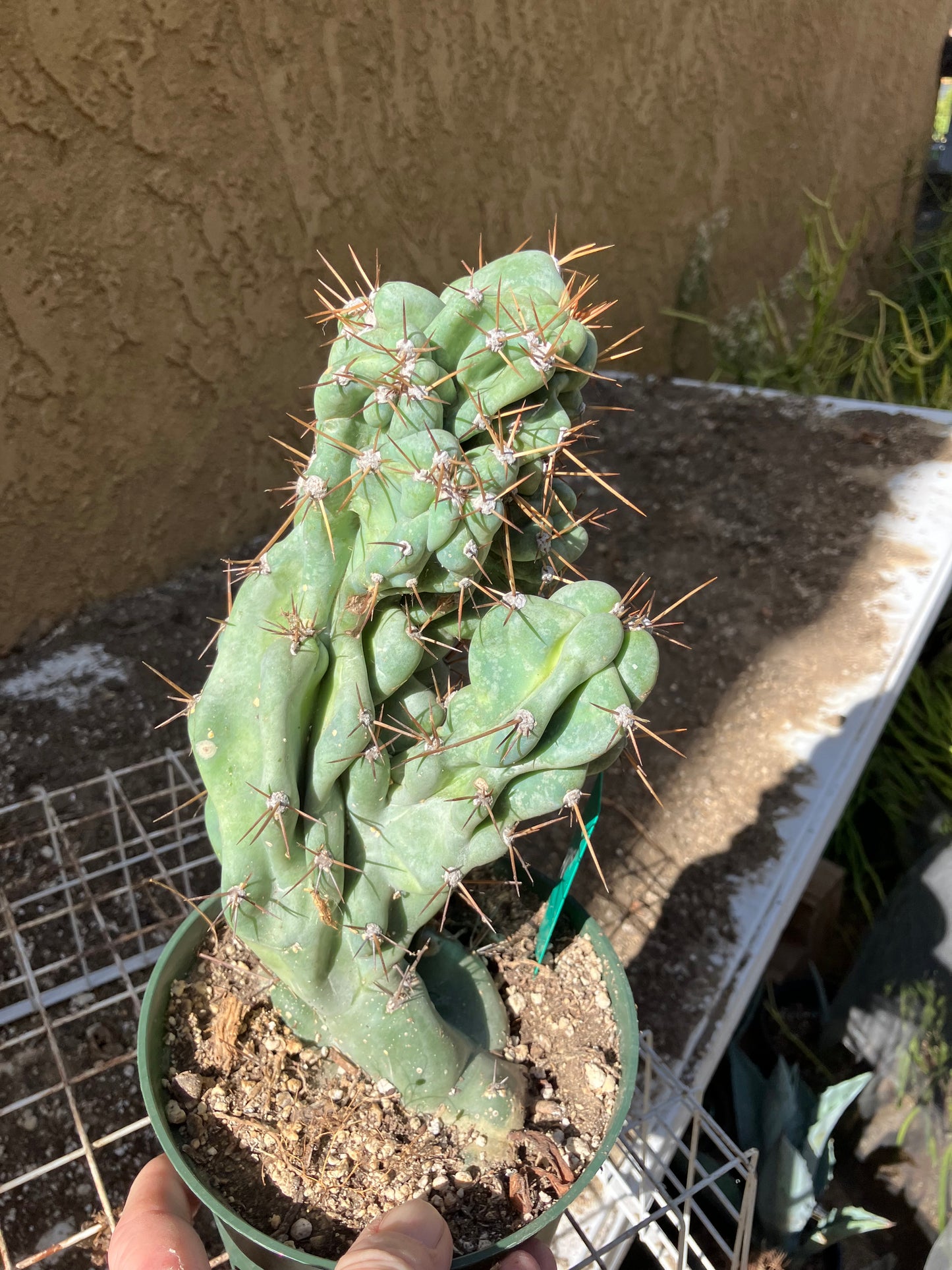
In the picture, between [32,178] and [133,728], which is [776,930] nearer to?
[133,728]

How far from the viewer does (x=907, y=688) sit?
188cm

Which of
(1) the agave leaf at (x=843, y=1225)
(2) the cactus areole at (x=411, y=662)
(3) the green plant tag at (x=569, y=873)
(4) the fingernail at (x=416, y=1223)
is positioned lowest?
(1) the agave leaf at (x=843, y=1225)

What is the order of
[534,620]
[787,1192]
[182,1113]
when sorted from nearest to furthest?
1. [534,620]
2. [182,1113]
3. [787,1192]

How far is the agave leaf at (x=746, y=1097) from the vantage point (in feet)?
3.72

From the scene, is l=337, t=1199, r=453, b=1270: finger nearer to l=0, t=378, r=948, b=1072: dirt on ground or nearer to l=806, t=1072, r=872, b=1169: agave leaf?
l=0, t=378, r=948, b=1072: dirt on ground

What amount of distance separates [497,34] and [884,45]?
7.51 feet

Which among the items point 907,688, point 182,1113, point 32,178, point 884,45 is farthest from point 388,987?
point 884,45

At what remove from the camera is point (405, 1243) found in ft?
1.79

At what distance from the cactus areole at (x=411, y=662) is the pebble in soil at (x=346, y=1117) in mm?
35

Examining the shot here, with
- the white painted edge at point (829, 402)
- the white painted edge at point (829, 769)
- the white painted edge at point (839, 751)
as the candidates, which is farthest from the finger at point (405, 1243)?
the white painted edge at point (829, 402)

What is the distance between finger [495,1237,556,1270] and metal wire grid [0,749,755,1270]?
0.09 feet

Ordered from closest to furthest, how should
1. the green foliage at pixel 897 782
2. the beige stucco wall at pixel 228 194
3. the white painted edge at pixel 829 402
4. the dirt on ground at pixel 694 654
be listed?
1. the dirt on ground at pixel 694 654
2. the beige stucco wall at pixel 228 194
3. the green foliage at pixel 897 782
4. the white painted edge at pixel 829 402

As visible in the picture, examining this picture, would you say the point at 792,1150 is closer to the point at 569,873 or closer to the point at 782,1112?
the point at 782,1112

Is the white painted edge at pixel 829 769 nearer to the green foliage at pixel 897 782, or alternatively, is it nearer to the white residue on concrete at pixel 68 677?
the green foliage at pixel 897 782
